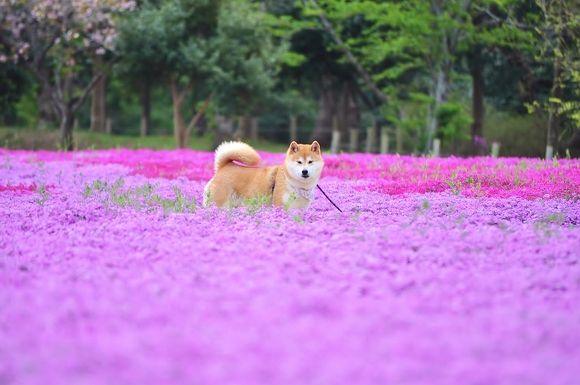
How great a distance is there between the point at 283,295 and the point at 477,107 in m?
33.8

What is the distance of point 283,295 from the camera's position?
18.3 ft

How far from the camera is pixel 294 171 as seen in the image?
35.0 feet

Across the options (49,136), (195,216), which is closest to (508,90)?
(49,136)

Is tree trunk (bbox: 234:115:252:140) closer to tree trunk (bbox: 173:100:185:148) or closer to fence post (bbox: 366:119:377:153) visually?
fence post (bbox: 366:119:377:153)

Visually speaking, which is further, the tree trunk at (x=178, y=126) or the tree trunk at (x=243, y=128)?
the tree trunk at (x=243, y=128)

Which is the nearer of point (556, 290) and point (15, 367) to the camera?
point (15, 367)

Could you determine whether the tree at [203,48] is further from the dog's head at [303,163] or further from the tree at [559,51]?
the dog's head at [303,163]

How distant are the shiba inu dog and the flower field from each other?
679 mm

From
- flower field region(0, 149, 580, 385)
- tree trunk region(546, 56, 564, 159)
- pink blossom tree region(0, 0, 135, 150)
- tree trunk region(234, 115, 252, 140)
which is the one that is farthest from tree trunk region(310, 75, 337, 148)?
flower field region(0, 149, 580, 385)

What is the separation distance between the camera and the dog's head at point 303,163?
10.6 m

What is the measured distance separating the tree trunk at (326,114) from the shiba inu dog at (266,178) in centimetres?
4053

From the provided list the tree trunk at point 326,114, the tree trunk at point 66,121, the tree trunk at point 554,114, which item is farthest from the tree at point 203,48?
the tree trunk at point 554,114

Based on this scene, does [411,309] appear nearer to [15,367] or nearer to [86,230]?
[15,367]

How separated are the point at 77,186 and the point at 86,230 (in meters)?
6.58
